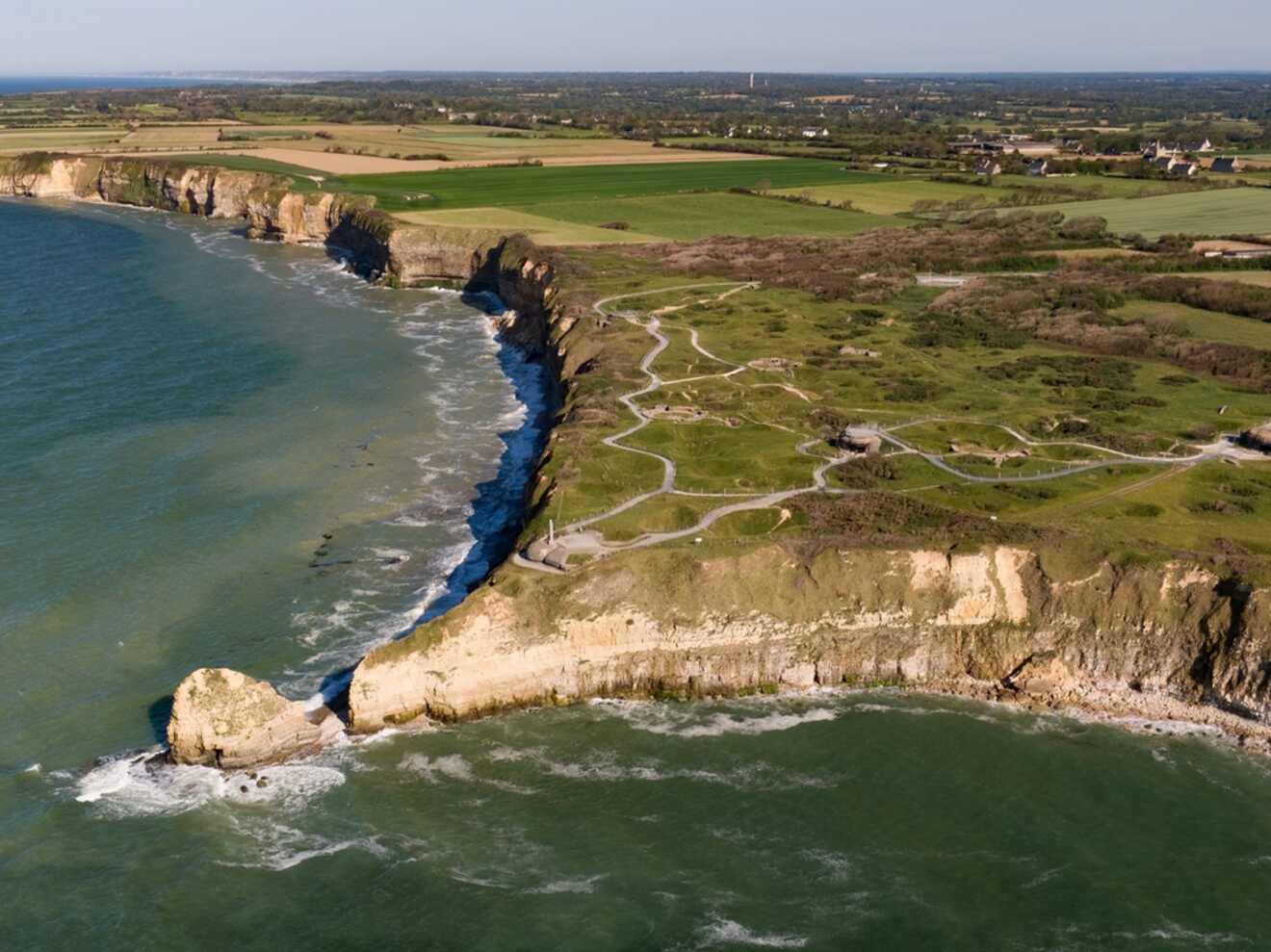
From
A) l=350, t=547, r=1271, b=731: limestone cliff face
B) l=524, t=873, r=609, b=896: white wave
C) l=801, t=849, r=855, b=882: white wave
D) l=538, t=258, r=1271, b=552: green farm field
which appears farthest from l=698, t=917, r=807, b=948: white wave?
l=538, t=258, r=1271, b=552: green farm field

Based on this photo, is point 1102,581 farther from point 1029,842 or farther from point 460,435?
point 460,435

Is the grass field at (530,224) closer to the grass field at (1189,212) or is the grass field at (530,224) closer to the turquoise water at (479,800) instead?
the grass field at (1189,212)

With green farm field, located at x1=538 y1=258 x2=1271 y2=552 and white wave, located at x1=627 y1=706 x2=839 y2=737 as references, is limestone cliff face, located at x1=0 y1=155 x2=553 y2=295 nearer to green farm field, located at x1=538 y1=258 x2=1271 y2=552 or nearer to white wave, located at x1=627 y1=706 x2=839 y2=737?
green farm field, located at x1=538 y1=258 x2=1271 y2=552

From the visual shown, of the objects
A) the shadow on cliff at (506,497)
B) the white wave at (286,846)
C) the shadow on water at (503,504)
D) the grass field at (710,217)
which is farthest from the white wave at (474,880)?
the grass field at (710,217)

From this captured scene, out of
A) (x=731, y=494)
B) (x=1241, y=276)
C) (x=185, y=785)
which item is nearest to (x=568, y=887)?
(x=185, y=785)

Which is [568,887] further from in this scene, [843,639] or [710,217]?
[710,217]
